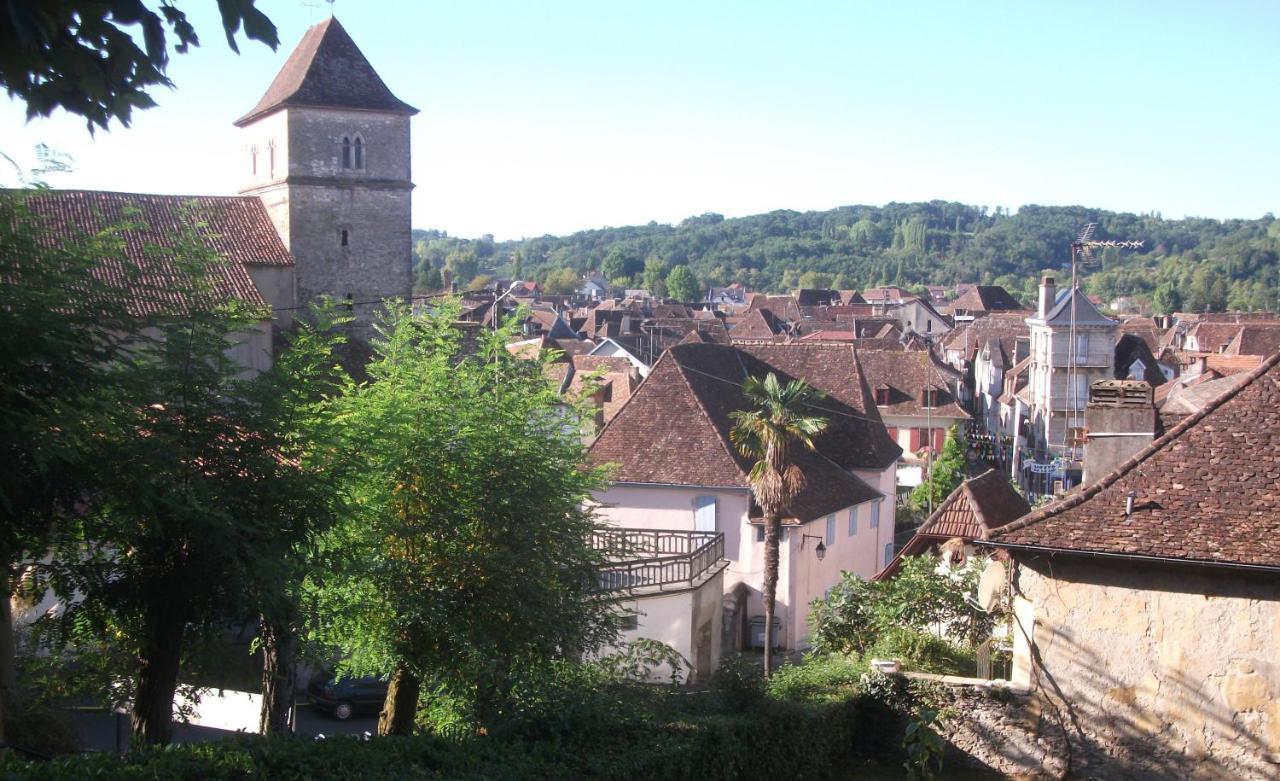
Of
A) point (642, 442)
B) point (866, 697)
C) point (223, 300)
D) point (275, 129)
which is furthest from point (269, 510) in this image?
point (275, 129)

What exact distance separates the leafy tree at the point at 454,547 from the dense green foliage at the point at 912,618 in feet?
15.4

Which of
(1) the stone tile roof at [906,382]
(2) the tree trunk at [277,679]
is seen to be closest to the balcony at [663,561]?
(2) the tree trunk at [277,679]

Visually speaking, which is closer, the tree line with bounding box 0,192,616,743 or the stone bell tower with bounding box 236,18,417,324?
the tree line with bounding box 0,192,616,743

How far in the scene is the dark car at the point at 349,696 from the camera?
2052 cm

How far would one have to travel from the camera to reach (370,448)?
12125 millimetres

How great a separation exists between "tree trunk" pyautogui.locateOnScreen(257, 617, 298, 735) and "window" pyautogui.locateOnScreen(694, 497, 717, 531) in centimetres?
1560

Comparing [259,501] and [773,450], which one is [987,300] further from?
[259,501]

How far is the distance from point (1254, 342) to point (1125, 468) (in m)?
62.3

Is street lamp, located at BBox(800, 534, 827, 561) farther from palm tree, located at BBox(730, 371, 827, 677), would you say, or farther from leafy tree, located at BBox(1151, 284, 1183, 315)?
leafy tree, located at BBox(1151, 284, 1183, 315)

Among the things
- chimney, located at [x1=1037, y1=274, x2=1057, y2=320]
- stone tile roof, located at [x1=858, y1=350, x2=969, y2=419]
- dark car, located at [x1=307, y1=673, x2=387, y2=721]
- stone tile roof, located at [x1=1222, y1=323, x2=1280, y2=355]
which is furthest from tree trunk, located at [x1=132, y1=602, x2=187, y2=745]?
stone tile roof, located at [x1=1222, y1=323, x2=1280, y2=355]

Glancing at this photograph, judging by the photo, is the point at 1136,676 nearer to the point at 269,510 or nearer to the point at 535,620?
the point at 535,620

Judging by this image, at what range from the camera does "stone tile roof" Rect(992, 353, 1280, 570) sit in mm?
12547

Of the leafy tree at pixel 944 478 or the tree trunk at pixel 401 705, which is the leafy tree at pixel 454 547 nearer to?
the tree trunk at pixel 401 705

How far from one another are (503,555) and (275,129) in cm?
2916
